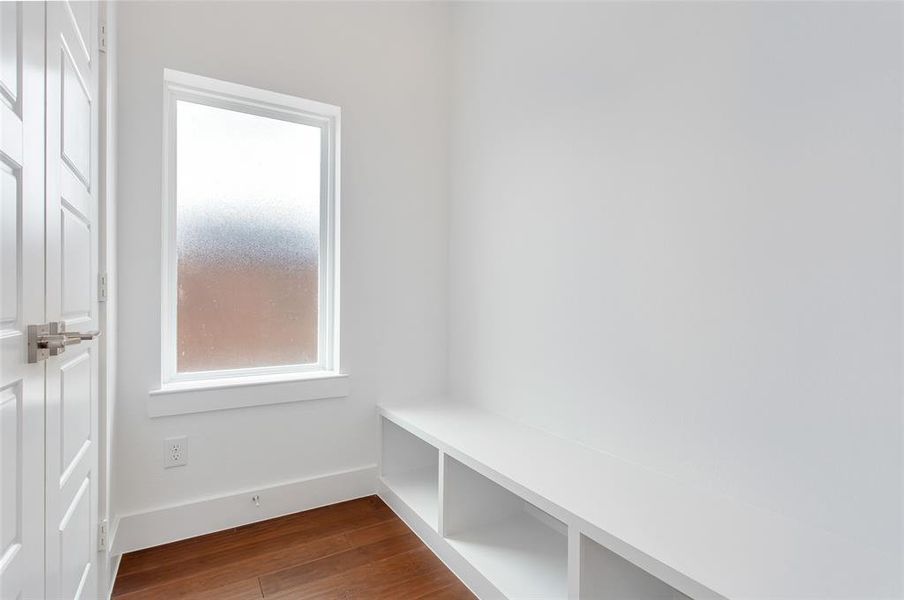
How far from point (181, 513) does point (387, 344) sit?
3.82 feet

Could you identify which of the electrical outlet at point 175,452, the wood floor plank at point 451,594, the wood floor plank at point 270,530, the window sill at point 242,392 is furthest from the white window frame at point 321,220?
the wood floor plank at point 451,594

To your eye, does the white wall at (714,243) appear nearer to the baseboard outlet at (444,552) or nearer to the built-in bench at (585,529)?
the built-in bench at (585,529)

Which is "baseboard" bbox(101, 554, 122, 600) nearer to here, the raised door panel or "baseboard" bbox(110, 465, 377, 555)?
"baseboard" bbox(110, 465, 377, 555)

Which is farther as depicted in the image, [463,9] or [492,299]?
[463,9]

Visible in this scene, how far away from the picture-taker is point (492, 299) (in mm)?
2297

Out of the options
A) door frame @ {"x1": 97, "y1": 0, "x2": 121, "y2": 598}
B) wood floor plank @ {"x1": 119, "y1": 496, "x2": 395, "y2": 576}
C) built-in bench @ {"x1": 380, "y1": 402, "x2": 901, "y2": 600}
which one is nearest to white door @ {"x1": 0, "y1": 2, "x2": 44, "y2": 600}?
door frame @ {"x1": 97, "y1": 0, "x2": 121, "y2": 598}

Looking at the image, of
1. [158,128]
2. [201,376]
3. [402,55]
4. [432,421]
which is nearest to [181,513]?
[201,376]

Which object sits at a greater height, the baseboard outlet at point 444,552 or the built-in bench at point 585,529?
the built-in bench at point 585,529

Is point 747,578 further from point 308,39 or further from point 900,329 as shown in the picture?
point 308,39

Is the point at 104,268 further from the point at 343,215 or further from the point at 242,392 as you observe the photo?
the point at 343,215

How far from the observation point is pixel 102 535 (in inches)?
58.1

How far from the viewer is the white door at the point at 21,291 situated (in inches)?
29.3

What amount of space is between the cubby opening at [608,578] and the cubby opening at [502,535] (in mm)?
255

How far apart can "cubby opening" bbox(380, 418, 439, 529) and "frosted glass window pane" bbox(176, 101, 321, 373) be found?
0.61m
